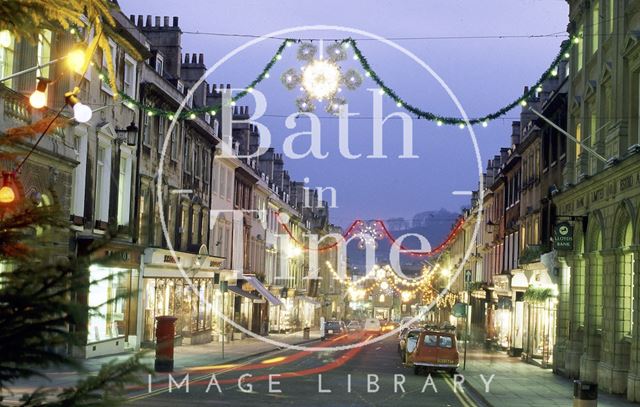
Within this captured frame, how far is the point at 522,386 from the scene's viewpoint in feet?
91.6

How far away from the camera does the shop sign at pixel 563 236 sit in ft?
101

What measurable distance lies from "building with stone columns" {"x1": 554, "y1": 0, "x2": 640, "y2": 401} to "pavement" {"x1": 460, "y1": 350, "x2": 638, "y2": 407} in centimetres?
82

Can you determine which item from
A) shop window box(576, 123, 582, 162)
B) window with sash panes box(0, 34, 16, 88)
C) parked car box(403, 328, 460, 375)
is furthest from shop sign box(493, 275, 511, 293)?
window with sash panes box(0, 34, 16, 88)

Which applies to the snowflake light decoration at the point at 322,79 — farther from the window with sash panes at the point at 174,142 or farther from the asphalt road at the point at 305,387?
the window with sash panes at the point at 174,142

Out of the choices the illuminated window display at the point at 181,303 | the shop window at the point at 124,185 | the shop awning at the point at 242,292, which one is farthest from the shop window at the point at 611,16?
the shop awning at the point at 242,292

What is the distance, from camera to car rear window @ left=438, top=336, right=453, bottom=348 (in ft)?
106

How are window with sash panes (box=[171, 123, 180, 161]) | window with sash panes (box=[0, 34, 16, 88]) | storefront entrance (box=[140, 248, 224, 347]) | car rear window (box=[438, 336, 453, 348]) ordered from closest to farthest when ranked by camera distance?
window with sash panes (box=[0, 34, 16, 88]) → car rear window (box=[438, 336, 453, 348]) → storefront entrance (box=[140, 248, 224, 347]) → window with sash panes (box=[171, 123, 180, 161])

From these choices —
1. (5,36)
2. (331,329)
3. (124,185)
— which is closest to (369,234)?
(331,329)

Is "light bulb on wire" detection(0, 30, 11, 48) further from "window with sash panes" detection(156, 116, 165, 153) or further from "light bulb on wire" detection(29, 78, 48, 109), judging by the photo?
"window with sash panes" detection(156, 116, 165, 153)

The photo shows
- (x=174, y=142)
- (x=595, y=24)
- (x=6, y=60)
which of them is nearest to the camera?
(x=6, y=60)

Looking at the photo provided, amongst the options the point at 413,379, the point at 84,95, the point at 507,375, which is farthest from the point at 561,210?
the point at 84,95

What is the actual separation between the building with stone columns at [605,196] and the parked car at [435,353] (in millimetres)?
4094

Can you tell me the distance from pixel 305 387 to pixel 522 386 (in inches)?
296

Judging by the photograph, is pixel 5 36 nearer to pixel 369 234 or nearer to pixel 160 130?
pixel 160 130
